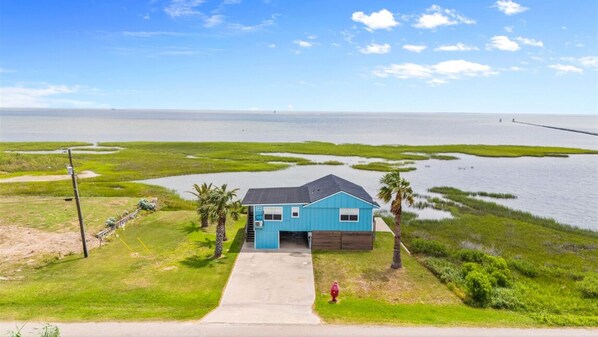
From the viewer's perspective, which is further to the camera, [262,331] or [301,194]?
[301,194]

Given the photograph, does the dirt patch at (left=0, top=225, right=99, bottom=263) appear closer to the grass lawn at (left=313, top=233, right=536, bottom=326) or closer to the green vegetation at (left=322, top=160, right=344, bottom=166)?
the grass lawn at (left=313, top=233, right=536, bottom=326)

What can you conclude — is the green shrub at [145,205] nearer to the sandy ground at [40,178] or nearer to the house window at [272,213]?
the house window at [272,213]

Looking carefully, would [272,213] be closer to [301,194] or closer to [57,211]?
[301,194]

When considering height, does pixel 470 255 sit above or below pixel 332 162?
below

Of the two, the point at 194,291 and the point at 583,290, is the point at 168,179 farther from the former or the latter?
the point at 583,290

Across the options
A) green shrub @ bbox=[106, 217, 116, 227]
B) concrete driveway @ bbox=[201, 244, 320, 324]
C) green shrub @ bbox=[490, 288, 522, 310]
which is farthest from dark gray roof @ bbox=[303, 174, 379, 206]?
green shrub @ bbox=[106, 217, 116, 227]

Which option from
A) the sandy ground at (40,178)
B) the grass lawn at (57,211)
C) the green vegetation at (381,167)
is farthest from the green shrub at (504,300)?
the sandy ground at (40,178)

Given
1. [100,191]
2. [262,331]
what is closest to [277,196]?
[262,331]
